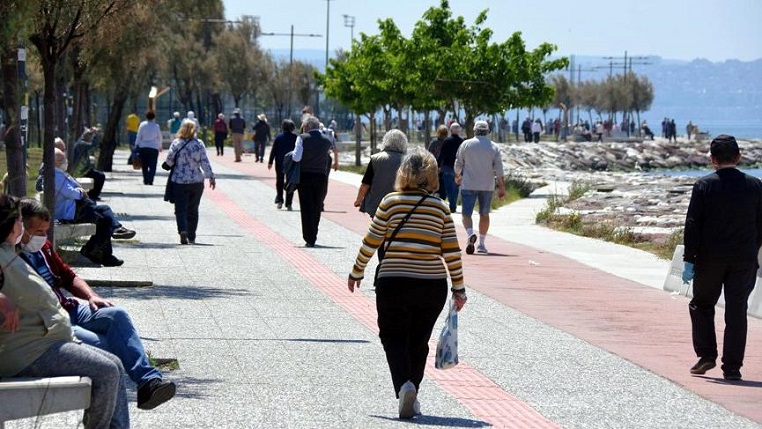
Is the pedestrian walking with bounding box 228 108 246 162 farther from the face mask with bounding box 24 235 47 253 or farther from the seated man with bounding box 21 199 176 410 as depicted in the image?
the face mask with bounding box 24 235 47 253

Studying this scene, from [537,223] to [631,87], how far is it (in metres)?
104

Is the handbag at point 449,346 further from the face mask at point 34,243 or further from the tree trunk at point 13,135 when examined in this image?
the tree trunk at point 13,135

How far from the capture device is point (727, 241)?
10117mm

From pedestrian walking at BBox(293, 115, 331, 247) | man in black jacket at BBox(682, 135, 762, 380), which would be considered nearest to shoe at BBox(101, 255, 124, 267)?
pedestrian walking at BBox(293, 115, 331, 247)

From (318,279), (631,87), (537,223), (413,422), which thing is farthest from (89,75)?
(631,87)

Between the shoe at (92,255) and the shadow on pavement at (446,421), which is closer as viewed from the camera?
the shadow on pavement at (446,421)

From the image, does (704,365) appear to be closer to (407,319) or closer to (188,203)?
(407,319)

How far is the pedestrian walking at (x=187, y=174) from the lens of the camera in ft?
62.3

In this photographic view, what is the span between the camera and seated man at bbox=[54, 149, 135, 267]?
15516 mm

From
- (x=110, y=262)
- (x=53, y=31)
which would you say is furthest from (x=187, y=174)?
(x=53, y=31)

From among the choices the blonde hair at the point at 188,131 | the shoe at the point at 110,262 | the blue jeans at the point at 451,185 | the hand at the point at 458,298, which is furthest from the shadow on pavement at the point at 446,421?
the blue jeans at the point at 451,185

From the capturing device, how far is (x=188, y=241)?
63.0 ft

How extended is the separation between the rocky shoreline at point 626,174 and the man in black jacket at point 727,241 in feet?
36.9

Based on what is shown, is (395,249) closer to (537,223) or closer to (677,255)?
(677,255)
